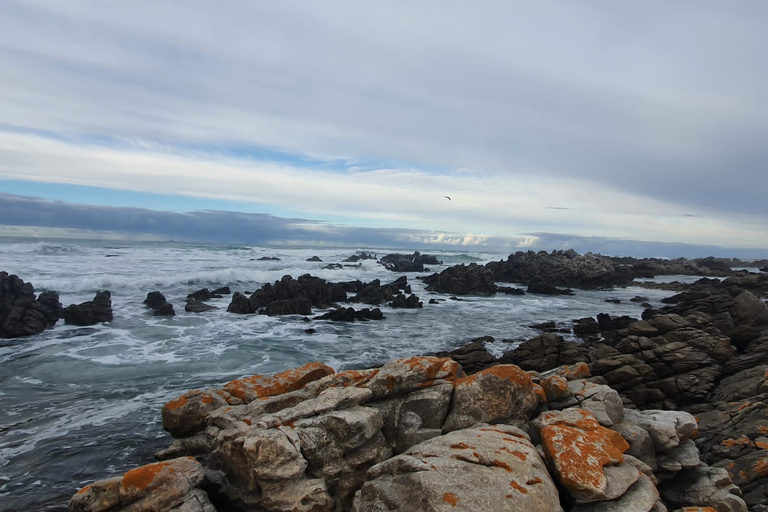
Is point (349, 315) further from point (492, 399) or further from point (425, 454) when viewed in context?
point (425, 454)

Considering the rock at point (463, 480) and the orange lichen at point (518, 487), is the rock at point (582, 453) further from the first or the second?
the orange lichen at point (518, 487)

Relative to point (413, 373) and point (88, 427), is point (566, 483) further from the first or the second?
point (88, 427)

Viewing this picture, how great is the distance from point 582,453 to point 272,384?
6234 millimetres

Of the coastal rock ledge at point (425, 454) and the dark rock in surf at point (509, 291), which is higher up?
the coastal rock ledge at point (425, 454)

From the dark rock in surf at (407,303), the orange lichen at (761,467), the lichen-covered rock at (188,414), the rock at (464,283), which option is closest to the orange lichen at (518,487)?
the orange lichen at (761,467)

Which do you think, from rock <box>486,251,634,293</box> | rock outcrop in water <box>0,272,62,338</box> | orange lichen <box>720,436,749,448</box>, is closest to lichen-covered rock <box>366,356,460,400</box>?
orange lichen <box>720,436,749,448</box>

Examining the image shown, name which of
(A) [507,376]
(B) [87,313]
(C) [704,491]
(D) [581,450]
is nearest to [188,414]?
(A) [507,376]

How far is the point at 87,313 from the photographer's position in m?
21.8

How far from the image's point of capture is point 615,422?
23.4ft

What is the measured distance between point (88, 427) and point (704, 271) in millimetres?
79456

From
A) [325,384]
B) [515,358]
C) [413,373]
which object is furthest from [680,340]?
[325,384]

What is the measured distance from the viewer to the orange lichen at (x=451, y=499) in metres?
4.29

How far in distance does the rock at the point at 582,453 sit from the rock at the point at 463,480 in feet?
0.95

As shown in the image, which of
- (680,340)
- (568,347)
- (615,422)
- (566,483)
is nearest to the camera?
(566,483)
